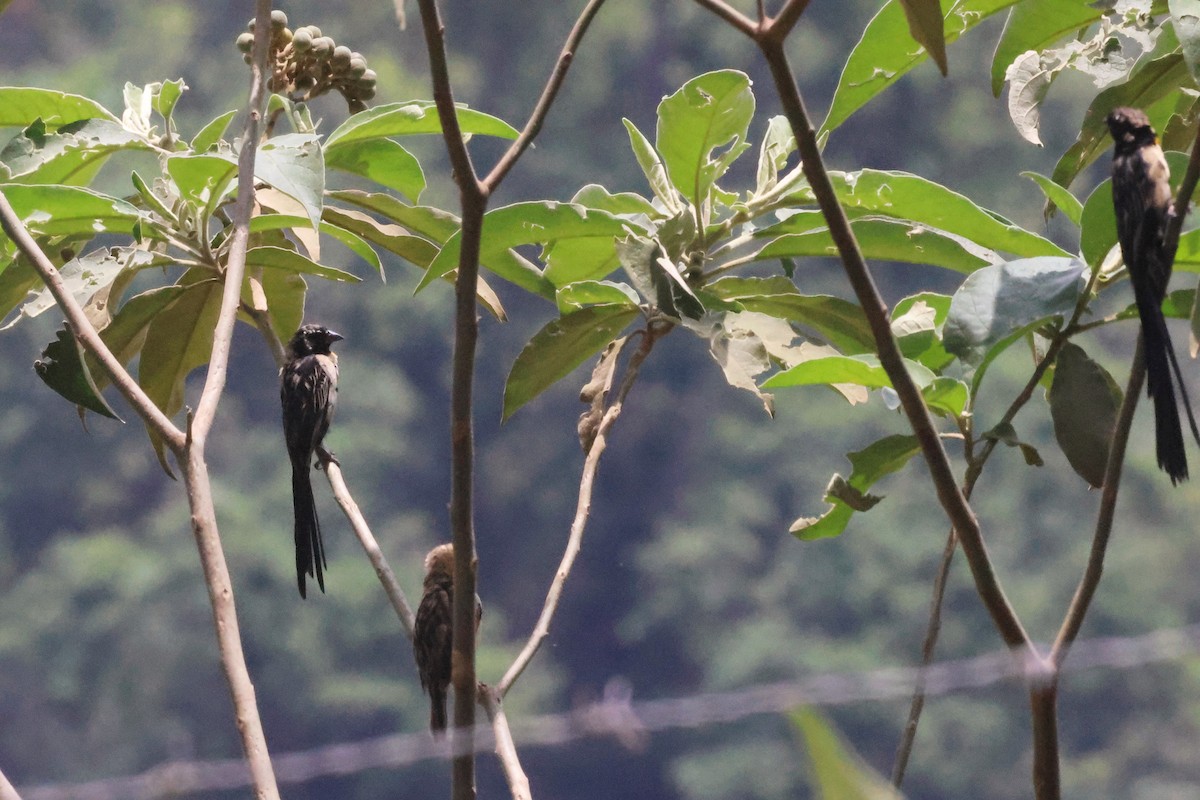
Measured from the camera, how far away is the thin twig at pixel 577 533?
3.69 ft

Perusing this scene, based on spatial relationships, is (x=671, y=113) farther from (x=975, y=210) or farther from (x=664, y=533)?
(x=664, y=533)

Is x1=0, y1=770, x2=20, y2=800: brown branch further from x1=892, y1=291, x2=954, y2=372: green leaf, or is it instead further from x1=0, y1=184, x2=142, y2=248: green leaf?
x1=892, y1=291, x2=954, y2=372: green leaf

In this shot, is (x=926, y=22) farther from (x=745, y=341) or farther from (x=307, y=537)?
(x=307, y=537)

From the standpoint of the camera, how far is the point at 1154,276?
3.61 feet

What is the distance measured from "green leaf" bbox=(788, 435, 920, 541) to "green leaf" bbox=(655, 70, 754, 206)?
0.31 m

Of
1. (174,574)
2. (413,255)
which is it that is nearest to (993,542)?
(174,574)

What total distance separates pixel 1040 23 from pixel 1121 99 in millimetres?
109

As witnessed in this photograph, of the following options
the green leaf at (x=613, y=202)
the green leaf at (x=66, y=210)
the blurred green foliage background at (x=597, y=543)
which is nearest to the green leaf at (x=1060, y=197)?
the green leaf at (x=613, y=202)

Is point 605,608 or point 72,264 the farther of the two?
point 605,608

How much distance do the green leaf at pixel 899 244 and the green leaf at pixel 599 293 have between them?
0.13 meters

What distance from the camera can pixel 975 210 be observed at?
1.21 m

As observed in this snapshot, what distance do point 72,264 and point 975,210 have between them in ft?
2.78

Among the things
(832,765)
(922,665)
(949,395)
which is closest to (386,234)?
(949,395)

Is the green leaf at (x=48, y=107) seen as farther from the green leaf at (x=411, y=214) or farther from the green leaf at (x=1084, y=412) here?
the green leaf at (x=1084, y=412)
